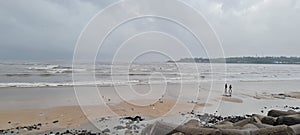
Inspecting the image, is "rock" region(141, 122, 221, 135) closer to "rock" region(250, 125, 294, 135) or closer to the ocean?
"rock" region(250, 125, 294, 135)

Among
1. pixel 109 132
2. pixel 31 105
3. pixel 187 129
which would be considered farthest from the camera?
pixel 31 105

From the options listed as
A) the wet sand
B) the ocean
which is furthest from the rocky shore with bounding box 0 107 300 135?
the ocean

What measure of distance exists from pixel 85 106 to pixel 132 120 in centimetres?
453

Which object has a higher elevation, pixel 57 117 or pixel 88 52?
pixel 88 52

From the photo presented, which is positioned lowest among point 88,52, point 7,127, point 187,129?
point 7,127

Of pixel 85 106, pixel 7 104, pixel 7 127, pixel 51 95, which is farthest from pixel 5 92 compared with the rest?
pixel 7 127

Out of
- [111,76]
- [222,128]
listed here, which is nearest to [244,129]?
[222,128]

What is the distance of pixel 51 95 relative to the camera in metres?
21.5

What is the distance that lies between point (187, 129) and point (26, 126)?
8711mm

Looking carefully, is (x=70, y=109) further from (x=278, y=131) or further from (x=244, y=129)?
(x=278, y=131)

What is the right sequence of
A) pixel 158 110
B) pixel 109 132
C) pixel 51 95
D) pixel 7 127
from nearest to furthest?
pixel 109 132 < pixel 7 127 < pixel 158 110 < pixel 51 95

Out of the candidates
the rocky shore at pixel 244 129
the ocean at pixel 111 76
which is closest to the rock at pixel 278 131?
the rocky shore at pixel 244 129

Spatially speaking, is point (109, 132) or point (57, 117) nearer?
point (109, 132)

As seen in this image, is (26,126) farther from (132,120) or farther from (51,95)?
(51,95)
